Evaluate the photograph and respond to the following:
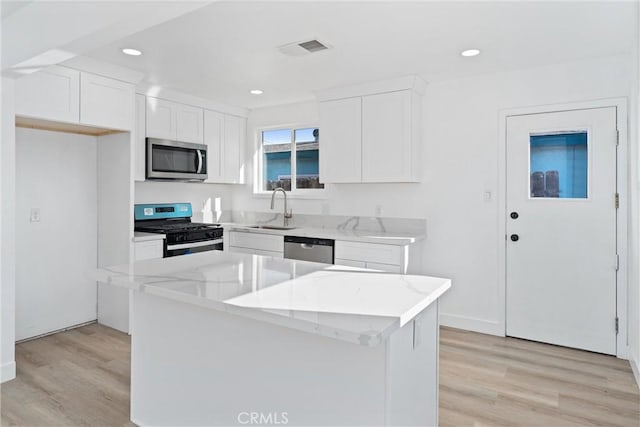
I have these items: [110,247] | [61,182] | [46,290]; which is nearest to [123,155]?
[61,182]

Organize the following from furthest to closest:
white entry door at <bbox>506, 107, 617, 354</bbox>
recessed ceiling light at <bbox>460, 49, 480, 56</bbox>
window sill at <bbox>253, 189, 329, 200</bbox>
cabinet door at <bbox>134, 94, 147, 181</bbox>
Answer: window sill at <bbox>253, 189, 329, 200</bbox> → cabinet door at <bbox>134, 94, 147, 181</bbox> → white entry door at <bbox>506, 107, 617, 354</bbox> → recessed ceiling light at <bbox>460, 49, 480, 56</bbox>

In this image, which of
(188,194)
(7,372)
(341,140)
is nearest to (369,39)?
(341,140)

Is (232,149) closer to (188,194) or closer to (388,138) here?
(188,194)

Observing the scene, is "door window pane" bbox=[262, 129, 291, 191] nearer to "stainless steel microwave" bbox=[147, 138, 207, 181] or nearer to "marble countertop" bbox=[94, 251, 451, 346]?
"stainless steel microwave" bbox=[147, 138, 207, 181]

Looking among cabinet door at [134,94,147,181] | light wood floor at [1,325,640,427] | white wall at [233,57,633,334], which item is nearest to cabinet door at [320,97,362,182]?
white wall at [233,57,633,334]

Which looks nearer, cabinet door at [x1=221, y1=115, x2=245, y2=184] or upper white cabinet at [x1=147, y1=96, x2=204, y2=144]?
upper white cabinet at [x1=147, y1=96, x2=204, y2=144]

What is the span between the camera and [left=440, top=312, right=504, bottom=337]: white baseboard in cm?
366

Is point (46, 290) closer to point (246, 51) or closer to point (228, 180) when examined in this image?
point (228, 180)

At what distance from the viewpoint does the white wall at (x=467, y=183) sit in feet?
11.6

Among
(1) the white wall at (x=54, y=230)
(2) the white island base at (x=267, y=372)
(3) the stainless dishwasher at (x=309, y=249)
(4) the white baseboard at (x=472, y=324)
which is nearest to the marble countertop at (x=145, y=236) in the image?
(1) the white wall at (x=54, y=230)

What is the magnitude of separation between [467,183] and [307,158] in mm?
1962

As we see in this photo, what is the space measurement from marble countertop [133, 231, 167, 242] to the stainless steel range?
55 mm

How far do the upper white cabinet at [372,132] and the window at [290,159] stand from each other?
58 centimetres

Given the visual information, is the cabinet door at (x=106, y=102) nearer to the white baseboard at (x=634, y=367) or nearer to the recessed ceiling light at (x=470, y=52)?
the recessed ceiling light at (x=470, y=52)
